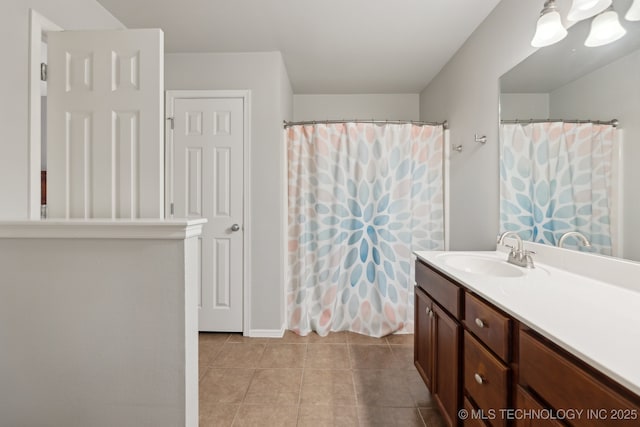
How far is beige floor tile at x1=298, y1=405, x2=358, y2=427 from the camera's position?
162 cm

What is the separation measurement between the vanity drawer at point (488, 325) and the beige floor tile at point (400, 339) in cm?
143

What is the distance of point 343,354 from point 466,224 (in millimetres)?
1430

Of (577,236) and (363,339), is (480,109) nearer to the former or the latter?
(577,236)

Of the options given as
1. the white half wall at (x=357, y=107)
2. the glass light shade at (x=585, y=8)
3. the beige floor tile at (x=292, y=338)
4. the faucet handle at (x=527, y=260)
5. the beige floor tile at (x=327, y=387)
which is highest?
the white half wall at (x=357, y=107)

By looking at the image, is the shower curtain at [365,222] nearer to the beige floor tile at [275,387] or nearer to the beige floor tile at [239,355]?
the beige floor tile at [239,355]

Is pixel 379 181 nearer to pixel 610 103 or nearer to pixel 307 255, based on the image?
pixel 307 255

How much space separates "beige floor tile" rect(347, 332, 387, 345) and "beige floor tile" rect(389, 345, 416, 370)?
13 cm

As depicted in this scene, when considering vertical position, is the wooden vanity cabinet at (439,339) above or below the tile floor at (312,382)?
above

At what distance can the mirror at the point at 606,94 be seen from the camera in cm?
116

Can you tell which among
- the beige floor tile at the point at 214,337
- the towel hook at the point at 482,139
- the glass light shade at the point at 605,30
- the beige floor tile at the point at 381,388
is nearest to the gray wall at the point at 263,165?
the beige floor tile at the point at 214,337

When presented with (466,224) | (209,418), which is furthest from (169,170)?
(466,224)

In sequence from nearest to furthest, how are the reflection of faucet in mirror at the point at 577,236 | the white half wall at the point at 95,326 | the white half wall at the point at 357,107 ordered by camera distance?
the white half wall at the point at 95,326 < the reflection of faucet in mirror at the point at 577,236 < the white half wall at the point at 357,107

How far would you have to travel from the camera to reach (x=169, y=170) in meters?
2.65

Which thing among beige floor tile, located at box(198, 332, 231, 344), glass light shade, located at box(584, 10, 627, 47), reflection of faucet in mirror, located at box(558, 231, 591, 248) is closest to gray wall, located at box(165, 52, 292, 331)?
beige floor tile, located at box(198, 332, 231, 344)
